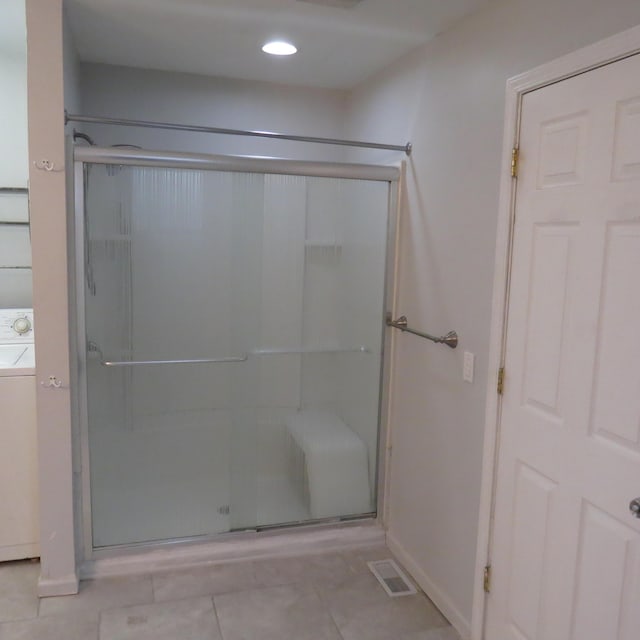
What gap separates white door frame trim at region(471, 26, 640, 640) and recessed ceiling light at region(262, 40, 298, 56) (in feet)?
3.63

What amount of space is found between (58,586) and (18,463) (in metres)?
0.53

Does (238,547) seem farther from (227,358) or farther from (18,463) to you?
(18,463)

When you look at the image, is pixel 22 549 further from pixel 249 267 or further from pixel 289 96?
pixel 289 96

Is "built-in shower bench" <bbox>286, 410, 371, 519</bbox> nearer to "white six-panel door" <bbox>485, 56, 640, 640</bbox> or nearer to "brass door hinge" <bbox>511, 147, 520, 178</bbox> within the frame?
"white six-panel door" <bbox>485, 56, 640, 640</bbox>

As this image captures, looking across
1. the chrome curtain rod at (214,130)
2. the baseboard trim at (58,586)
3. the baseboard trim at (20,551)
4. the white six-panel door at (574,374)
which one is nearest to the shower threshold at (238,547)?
the baseboard trim at (58,586)

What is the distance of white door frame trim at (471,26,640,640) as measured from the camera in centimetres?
169

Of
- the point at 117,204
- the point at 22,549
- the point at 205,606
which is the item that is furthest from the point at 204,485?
the point at 117,204

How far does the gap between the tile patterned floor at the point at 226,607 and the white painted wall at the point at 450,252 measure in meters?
0.24

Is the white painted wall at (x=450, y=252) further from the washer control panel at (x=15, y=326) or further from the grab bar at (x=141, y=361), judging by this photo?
the washer control panel at (x=15, y=326)

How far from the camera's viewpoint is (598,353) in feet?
5.23

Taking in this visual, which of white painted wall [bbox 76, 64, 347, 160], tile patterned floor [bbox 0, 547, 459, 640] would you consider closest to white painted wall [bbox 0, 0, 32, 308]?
white painted wall [bbox 76, 64, 347, 160]

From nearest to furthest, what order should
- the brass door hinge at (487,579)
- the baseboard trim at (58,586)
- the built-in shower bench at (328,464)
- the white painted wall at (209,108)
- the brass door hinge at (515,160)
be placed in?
the brass door hinge at (515,160) < the brass door hinge at (487,579) < the baseboard trim at (58,586) < the built-in shower bench at (328,464) < the white painted wall at (209,108)

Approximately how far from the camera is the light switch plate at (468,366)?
217 centimetres

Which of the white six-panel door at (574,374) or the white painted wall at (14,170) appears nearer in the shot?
the white six-panel door at (574,374)
